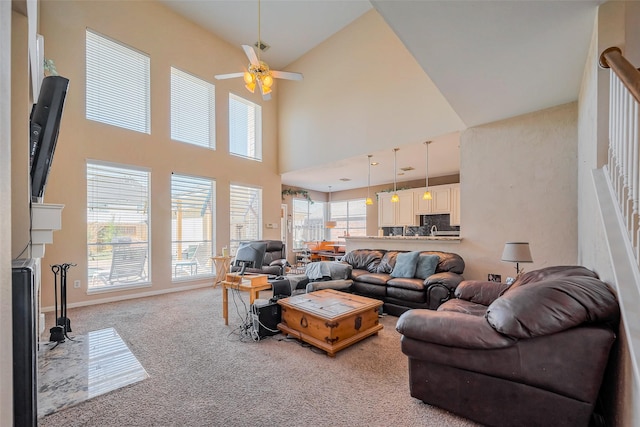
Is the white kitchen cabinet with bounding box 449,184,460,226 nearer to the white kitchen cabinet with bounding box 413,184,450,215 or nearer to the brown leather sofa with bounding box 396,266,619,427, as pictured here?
the white kitchen cabinet with bounding box 413,184,450,215

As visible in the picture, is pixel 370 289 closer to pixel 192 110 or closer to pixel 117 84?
pixel 192 110

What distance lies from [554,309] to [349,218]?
905 centimetres

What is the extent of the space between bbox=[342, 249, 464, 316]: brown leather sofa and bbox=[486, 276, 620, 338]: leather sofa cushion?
1896 millimetres

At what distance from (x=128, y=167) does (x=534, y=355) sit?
19.6 feet

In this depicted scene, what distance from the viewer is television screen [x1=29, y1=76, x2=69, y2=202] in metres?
1.72

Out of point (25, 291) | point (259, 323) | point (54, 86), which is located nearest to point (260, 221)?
point (259, 323)

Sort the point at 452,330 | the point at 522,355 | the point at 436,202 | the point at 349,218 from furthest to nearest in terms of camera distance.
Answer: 1. the point at 349,218
2. the point at 436,202
3. the point at 452,330
4. the point at 522,355

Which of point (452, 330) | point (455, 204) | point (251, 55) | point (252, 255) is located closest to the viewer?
point (452, 330)

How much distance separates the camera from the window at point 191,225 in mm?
5512

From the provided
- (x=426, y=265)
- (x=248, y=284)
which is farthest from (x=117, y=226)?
(x=426, y=265)

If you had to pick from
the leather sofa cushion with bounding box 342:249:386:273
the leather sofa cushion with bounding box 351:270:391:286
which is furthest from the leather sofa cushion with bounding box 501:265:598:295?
the leather sofa cushion with bounding box 342:249:386:273

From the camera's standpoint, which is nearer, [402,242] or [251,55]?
[251,55]

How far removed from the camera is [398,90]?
195 inches

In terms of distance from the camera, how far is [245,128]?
690 centimetres
